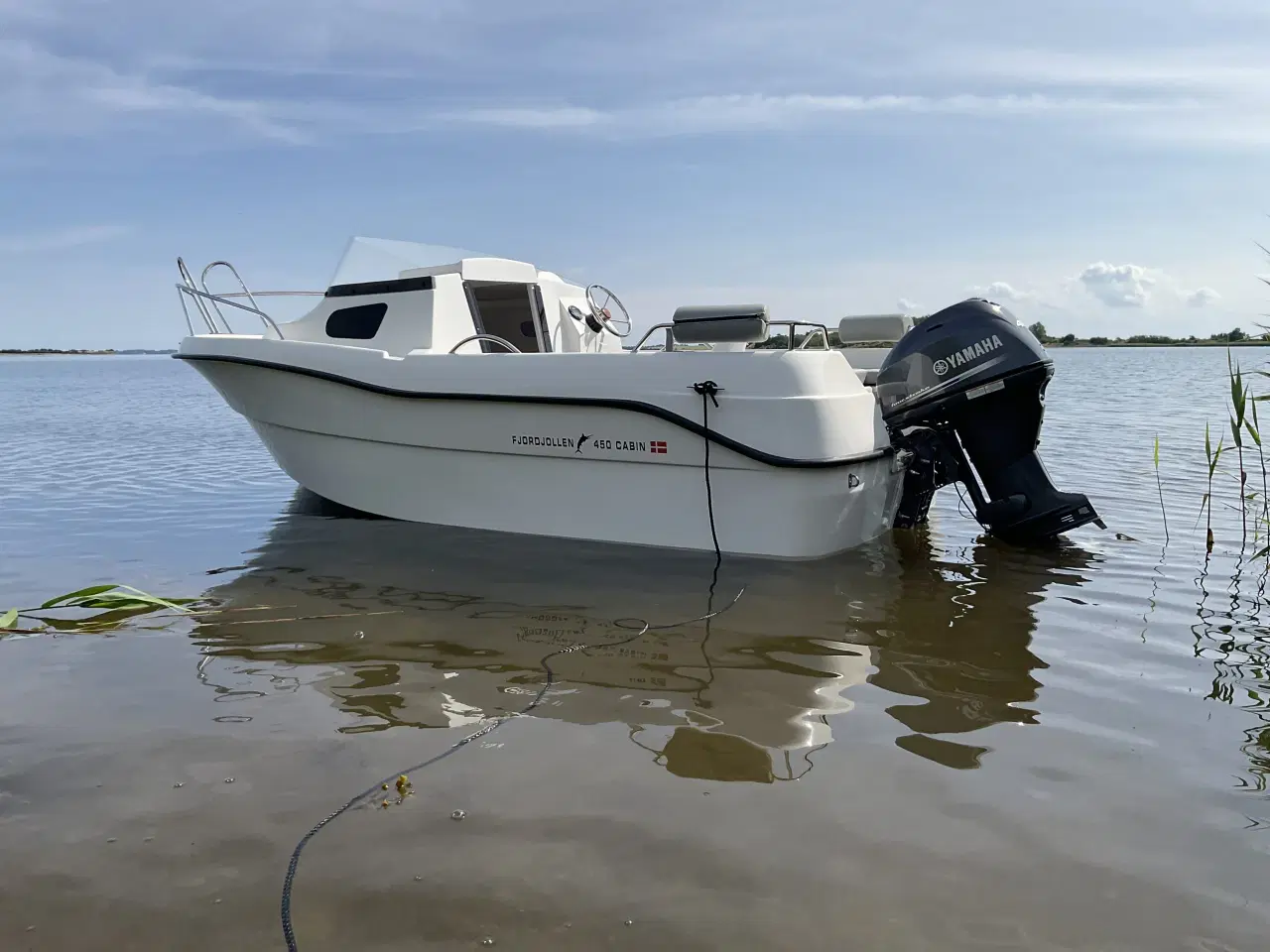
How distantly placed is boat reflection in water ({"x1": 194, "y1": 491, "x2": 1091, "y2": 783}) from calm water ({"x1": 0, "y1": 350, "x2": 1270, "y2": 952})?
0.08ft

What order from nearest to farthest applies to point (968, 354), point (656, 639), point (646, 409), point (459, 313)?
1. point (656, 639)
2. point (968, 354)
3. point (646, 409)
4. point (459, 313)

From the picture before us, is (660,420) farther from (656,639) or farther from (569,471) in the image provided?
(656,639)

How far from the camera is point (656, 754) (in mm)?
2951

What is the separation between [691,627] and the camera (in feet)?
14.0

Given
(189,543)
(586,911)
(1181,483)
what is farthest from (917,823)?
(1181,483)

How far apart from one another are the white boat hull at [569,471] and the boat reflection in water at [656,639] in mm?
186

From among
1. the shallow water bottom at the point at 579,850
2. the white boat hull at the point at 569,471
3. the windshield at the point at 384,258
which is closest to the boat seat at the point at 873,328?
the white boat hull at the point at 569,471

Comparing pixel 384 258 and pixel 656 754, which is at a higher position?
pixel 384 258

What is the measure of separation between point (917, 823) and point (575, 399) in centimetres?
356

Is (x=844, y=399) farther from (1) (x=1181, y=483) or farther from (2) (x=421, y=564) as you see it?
(1) (x=1181, y=483)

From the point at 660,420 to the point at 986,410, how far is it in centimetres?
190

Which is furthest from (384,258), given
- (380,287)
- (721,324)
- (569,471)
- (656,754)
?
(656,754)

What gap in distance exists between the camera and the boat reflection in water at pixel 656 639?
128 inches

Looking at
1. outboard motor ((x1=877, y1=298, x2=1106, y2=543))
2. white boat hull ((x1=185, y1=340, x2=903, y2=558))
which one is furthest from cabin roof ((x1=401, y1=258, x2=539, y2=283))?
outboard motor ((x1=877, y1=298, x2=1106, y2=543))
